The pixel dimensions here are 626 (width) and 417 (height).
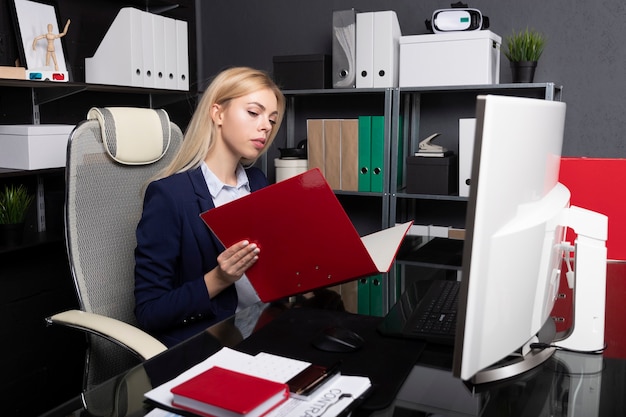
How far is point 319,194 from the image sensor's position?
112 cm

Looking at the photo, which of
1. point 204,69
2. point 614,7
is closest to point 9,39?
point 204,69

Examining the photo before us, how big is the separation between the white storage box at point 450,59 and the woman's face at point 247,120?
1.27m

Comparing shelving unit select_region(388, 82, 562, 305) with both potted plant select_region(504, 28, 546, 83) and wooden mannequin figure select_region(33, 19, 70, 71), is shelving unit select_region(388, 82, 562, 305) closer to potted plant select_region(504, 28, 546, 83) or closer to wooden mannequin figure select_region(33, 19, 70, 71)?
potted plant select_region(504, 28, 546, 83)

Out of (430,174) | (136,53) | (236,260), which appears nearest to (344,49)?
(430,174)

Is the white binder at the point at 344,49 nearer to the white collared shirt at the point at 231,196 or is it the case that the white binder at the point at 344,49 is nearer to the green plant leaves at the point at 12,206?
the white collared shirt at the point at 231,196

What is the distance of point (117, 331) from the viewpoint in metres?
1.28

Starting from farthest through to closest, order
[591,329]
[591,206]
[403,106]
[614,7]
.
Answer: [403,106]
[614,7]
[591,206]
[591,329]

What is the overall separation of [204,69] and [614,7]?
83.1 inches

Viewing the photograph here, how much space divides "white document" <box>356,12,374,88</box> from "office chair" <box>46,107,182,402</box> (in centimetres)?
138

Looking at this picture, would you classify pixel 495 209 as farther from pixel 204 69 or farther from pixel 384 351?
pixel 204 69

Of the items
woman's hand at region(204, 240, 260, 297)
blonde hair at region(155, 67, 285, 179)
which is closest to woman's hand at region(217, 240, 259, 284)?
woman's hand at region(204, 240, 260, 297)

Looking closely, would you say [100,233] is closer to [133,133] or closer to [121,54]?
[133,133]

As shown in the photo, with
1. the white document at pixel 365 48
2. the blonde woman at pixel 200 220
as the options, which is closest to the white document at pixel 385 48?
the white document at pixel 365 48

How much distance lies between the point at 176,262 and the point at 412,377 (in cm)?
74
